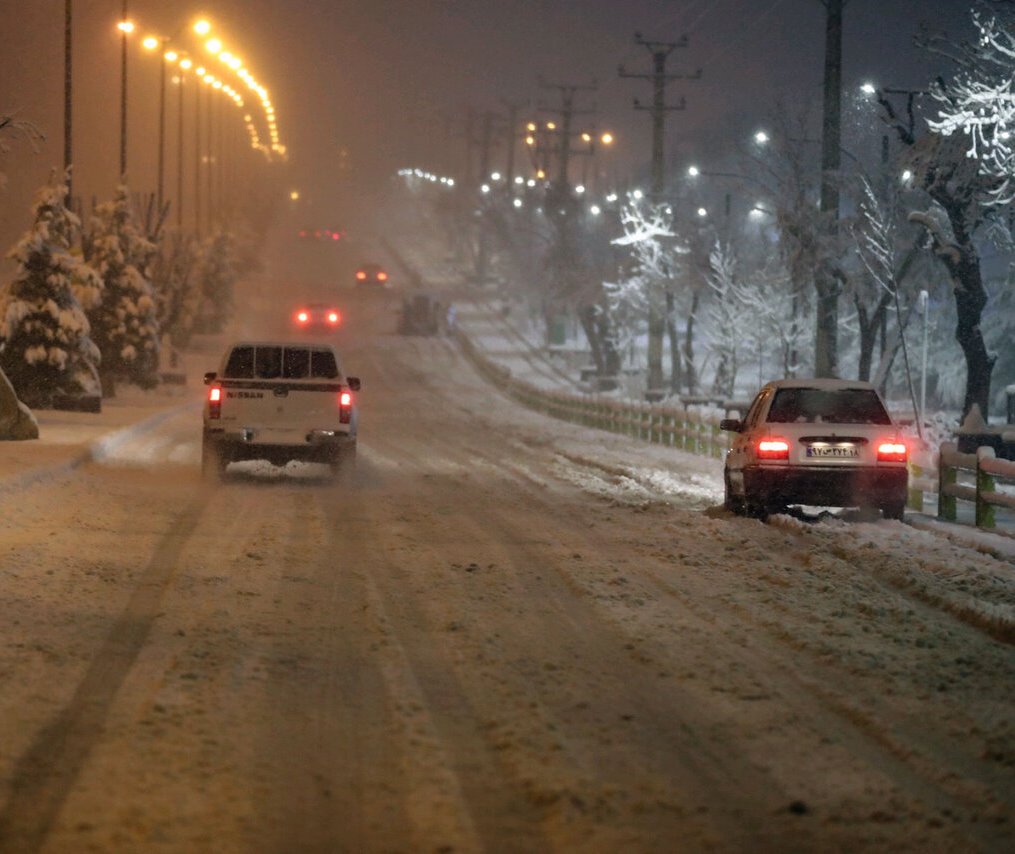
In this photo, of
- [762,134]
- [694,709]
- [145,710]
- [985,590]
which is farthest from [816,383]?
[762,134]

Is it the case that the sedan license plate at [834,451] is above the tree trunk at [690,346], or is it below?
below

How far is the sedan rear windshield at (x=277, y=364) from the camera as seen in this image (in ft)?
72.4

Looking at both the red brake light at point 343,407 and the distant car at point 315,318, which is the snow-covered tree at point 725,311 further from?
the red brake light at point 343,407

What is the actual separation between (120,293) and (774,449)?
105 ft

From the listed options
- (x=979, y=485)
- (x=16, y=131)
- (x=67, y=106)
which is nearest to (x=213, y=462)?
(x=16, y=131)

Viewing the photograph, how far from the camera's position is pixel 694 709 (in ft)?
25.9

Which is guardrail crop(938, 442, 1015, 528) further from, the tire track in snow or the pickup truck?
the tire track in snow

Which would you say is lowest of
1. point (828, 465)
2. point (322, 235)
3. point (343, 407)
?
point (828, 465)

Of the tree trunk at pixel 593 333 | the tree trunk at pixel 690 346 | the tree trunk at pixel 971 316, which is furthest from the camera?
the tree trunk at pixel 593 333

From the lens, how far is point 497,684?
8.46 meters

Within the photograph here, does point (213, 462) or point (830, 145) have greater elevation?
point (830, 145)

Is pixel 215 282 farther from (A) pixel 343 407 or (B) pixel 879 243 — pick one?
(A) pixel 343 407

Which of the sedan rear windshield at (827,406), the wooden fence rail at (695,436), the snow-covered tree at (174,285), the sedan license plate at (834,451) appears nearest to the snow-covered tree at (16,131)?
the sedan rear windshield at (827,406)

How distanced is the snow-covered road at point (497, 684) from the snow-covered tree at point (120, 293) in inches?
1094
